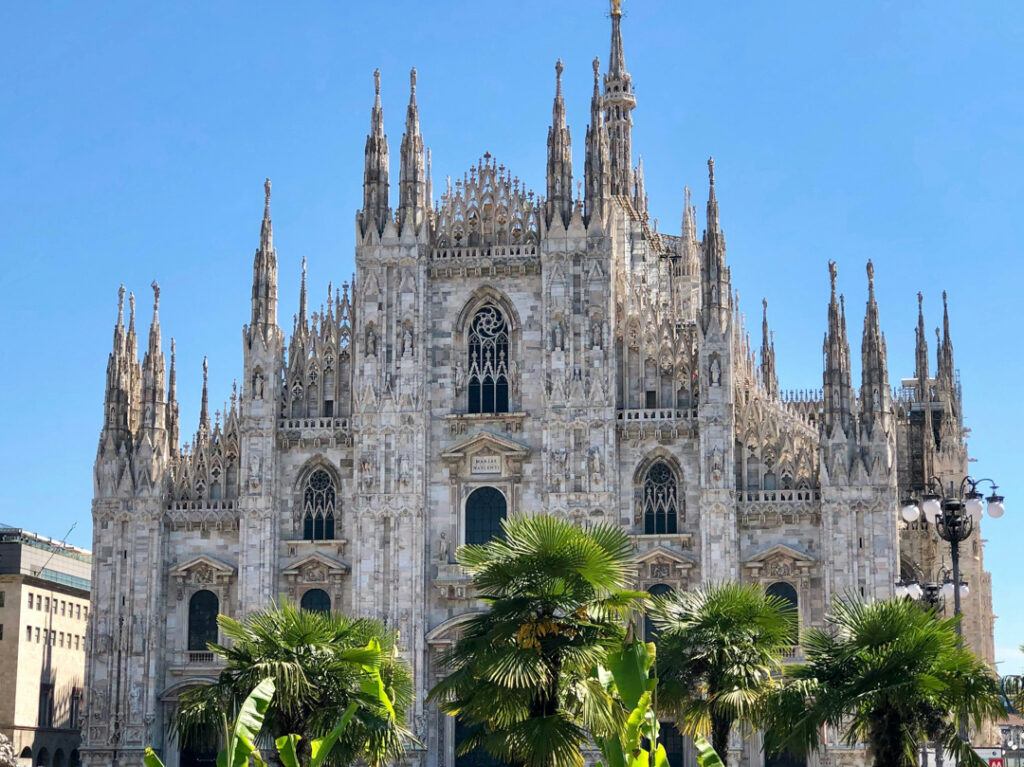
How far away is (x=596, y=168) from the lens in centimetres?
6100

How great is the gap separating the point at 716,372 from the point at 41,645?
36.6m

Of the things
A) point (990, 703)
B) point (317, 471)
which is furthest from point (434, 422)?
point (990, 703)

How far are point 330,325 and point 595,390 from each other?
10608mm

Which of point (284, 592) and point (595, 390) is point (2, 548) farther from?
point (595, 390)

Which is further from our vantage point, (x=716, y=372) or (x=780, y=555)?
(x=716, y=372)

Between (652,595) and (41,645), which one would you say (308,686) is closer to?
(652,595)

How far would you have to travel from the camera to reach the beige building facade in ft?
242

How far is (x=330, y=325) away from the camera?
62.3 metres

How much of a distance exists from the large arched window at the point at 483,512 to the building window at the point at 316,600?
573 cm

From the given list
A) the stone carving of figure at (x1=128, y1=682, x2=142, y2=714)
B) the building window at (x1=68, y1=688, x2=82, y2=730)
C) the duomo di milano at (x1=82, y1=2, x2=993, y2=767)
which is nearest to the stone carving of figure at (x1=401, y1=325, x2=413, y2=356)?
the duomo di milano at (x1=82, y1=2, x2=993, y2=767)

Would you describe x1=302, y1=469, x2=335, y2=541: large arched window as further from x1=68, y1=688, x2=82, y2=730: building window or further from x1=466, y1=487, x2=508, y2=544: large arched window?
x1=68, y1=688, x2=82, y2=730: building window

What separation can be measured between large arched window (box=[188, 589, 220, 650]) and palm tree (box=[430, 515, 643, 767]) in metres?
28.0

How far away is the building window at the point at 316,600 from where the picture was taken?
199 feet

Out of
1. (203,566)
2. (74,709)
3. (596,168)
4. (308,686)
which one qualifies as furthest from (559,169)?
(74,709)
